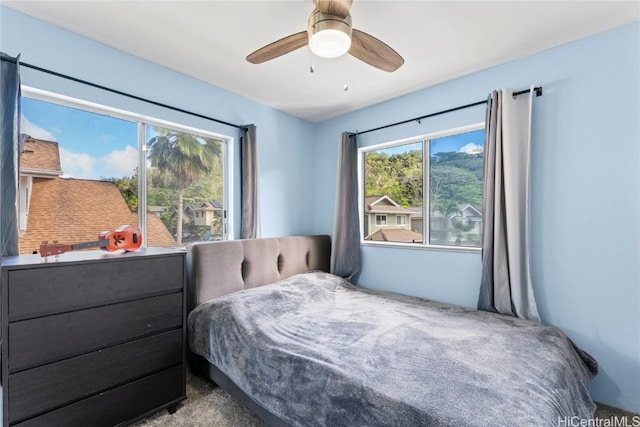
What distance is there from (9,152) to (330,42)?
1.85m

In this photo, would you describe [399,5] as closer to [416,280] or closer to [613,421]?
[416,280]

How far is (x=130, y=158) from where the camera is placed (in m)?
2.16

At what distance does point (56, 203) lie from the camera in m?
1.86

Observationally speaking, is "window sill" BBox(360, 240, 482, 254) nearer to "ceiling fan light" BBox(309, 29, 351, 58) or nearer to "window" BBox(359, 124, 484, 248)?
"window" BBox(359, 124, 484, 248)

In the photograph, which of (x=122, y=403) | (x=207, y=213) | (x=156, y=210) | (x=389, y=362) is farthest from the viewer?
(x=207, y=213)

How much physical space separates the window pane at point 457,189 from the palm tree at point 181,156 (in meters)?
2.15

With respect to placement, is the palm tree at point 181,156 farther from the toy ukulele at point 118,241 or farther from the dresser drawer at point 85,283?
the dresser drawer at point 85,283

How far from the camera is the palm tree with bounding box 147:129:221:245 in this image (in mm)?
2332

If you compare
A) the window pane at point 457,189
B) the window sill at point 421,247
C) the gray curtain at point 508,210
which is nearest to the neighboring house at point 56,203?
the window sill at point 421,247

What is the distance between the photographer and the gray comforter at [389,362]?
110cm

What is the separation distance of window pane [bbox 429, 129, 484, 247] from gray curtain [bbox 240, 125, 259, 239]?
67.2 inches

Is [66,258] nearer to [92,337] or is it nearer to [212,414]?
[92,337]

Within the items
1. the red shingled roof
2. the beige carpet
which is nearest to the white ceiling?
the red shingled roof

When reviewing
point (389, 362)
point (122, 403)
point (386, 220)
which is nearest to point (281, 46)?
point (389, 362)
